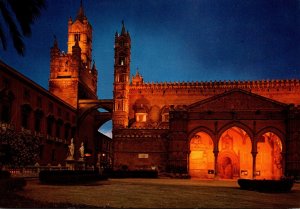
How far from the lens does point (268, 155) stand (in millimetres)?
46312

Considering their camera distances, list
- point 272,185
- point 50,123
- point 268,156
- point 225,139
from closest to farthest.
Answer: point 272,185 < point 268,156 < point 225,139 < point 50,123

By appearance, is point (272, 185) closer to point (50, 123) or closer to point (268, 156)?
point (268, 156)

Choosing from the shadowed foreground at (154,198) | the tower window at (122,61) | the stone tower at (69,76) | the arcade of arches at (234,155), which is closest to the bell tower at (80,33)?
the stone tower at (69,76)

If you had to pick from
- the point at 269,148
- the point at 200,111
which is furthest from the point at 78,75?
the point at 269,148

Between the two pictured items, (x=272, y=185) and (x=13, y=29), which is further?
(x=272, y=185)

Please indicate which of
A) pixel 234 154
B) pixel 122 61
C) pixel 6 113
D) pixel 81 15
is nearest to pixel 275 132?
pixel 234 154

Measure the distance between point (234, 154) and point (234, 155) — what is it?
119 mm

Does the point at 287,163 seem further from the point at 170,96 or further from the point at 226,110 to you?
the point at 170,96

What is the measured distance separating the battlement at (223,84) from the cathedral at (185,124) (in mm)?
134

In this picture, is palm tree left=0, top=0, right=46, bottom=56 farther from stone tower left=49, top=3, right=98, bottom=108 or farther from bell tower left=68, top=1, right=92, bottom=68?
bell tower left=68, top=1, right=92, bottom=68

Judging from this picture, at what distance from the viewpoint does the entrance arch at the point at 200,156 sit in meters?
46.4

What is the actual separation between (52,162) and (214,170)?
21.1 metres

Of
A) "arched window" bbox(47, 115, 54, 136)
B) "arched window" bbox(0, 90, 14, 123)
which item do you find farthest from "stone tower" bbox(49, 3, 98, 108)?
"arched window" bbox(0, 90, 14, 123)

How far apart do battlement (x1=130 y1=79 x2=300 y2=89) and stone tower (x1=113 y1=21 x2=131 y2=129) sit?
6.66ft
